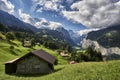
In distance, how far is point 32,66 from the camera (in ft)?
230

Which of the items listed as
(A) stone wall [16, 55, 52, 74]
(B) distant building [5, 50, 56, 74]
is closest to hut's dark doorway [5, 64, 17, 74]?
(B) distant building [5, 50, 56, 74]

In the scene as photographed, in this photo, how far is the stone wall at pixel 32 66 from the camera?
6950 centimetres

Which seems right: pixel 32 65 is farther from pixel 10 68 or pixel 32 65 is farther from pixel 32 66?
pixel 10 68

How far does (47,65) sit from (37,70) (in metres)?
3.18

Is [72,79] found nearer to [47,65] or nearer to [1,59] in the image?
[47,65]

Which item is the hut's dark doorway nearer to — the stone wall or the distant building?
the distant building

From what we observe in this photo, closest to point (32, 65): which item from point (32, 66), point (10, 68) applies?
point (32, 66)

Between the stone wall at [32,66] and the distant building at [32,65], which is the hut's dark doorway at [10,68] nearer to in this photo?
the distant building at [32,65]

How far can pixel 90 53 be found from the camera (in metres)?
190

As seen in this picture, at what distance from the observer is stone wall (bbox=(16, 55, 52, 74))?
6950cm

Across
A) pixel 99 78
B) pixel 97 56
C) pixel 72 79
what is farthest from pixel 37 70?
pixel 97 56

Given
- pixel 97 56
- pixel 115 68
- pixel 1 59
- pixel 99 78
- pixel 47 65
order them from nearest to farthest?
pixel 99 78, pixel 115 68, pixel 47 65, pixel 1 59, pixel 97 56

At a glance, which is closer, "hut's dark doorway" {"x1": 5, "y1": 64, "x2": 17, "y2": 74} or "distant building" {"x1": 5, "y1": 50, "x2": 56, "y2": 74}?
"distant building" {"x1": 5, "y1": 50, "x2": 56, "y2": 74}

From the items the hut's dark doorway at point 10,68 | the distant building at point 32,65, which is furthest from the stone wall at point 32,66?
the hut's dark doorway at point 10,68
